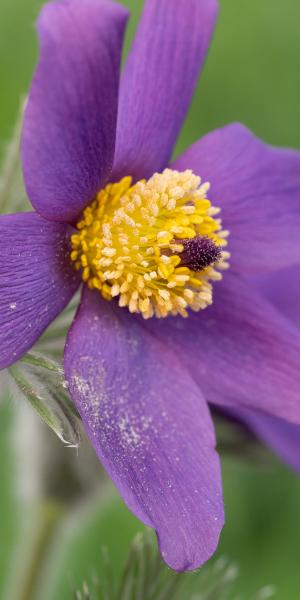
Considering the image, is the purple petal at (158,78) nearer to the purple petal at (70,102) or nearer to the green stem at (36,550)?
the purple petal at (70,102)

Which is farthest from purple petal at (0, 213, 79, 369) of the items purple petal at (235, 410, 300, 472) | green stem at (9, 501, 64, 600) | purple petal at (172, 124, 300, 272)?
green stem at (9, 501, 64, 600)

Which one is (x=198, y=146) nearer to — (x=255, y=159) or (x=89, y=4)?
(x=255, y=159)

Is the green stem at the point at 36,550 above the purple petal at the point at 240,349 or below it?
below

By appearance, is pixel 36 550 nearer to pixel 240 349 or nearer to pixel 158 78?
pixel 240 349

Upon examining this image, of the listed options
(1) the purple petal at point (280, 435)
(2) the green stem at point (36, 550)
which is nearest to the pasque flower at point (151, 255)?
(1) the purple petal at point (280, 435)

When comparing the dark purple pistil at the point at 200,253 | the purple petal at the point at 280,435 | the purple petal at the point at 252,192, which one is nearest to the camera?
the dark purple pistil at the point at 200,253

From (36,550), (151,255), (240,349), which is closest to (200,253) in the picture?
(151,255)

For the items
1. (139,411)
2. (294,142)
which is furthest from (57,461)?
(294,142)
